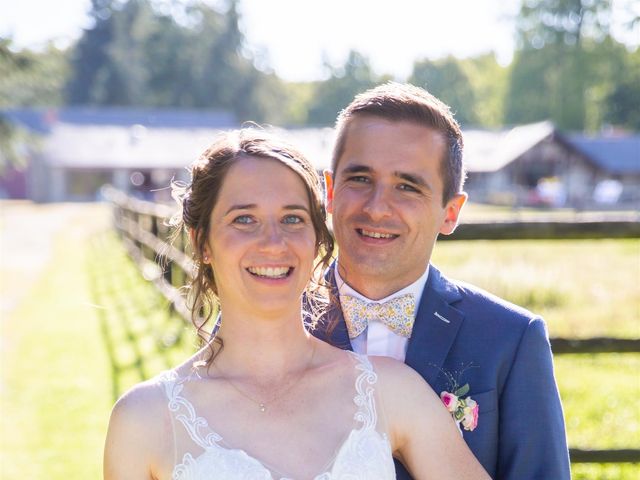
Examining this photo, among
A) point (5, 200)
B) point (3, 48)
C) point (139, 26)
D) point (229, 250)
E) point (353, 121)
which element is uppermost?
point (139, 26)

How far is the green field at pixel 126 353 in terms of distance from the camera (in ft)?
18.7

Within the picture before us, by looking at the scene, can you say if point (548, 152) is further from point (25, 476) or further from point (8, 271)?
point (25, 476)

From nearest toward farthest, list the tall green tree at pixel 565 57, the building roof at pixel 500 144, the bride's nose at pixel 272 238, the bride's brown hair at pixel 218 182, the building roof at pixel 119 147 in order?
1. the bride's nose at pixel 272 238
2. the bride's brown hair at pixel 218 182
3. the building roof at pixel 500 144
4. the building roof at pixel 119 147
5. the tall green tree at pixel 565 57

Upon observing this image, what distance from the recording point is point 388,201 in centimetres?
251

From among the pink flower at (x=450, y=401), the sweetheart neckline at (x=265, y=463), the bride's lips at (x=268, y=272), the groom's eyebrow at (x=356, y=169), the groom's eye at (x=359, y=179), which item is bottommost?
the sweetheart neckline at (x=265, y=463)

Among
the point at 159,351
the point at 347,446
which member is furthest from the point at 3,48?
the point at 347,446

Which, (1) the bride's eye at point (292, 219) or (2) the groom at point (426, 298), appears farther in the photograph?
(2) the groom at point (426, 298)

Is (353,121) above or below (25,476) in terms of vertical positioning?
above

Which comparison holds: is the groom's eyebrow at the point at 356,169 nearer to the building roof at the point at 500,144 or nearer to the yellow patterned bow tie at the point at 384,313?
the yellow patterned bow tie at the point at 384,313

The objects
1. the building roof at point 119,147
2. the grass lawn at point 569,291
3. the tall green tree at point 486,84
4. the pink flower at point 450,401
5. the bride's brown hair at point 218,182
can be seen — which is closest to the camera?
the bride's brown hair at point 218,182

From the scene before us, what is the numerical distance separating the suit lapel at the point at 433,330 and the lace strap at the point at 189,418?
70cm

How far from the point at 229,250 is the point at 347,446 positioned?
592mm

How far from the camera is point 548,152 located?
4853 centimetres

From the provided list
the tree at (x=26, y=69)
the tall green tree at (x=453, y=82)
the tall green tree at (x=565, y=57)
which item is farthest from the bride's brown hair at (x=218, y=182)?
the tall green tree at (x=453, y=82)
